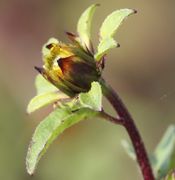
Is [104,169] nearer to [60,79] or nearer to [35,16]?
[35,16]

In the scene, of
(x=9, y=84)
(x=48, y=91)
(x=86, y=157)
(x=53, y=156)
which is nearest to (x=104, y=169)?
(x=86, y=157)

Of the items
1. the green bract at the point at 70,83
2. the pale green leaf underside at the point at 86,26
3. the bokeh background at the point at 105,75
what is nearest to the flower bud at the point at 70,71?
the green bract at the point at 70,83

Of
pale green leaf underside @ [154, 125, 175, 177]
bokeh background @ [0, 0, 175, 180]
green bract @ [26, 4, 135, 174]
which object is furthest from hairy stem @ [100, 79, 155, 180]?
bokeh background @ [0, 0, 175, 180]

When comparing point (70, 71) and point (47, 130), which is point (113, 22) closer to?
point (70, 71)

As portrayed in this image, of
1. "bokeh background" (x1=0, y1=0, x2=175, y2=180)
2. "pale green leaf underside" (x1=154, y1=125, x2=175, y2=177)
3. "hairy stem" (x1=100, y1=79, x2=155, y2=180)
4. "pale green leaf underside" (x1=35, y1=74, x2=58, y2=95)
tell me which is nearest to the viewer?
"hairy stem" (x1=100, y1=79, x2=155, y2=180)

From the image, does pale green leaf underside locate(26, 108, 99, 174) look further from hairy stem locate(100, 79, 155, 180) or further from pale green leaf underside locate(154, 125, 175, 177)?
pale green leaf underside locate(154, 125, 175, 177)

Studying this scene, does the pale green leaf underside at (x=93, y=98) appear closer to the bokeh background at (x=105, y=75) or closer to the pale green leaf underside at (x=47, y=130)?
the pale green leaf underside at (x=47, y=130)

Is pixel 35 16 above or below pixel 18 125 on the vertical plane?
above
